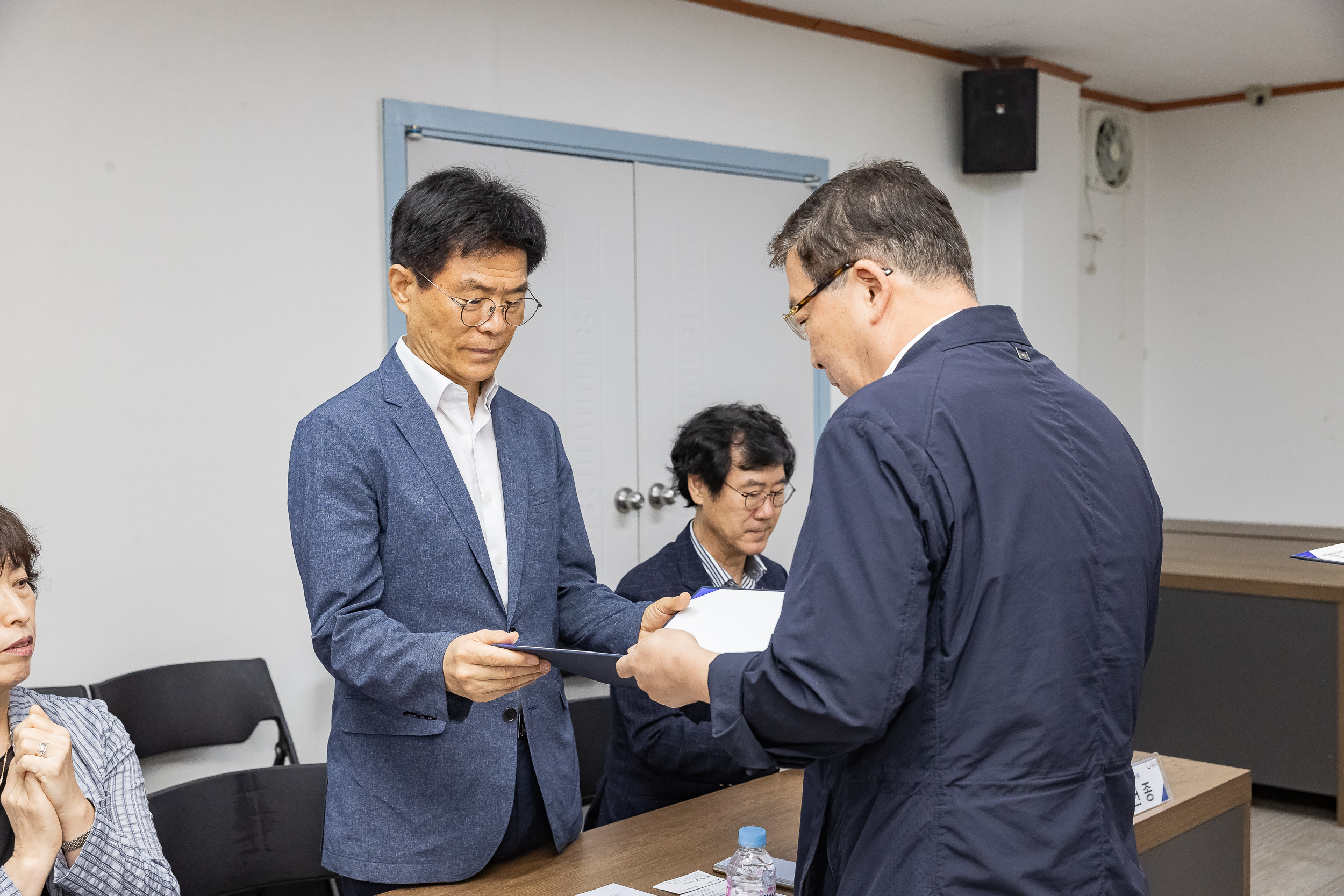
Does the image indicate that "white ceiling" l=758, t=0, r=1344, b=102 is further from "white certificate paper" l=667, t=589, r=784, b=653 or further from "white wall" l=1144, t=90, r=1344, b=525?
"white certificate paper" l=667, t=589, r=784, b=653

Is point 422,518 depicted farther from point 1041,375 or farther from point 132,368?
point 132,368

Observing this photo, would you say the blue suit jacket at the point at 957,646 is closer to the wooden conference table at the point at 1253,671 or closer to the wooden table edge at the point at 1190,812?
the wooden table edge at the point at 1190,812

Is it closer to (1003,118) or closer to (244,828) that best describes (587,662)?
(244,828)

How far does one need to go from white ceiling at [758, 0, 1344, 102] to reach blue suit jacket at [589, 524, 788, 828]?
117 inches

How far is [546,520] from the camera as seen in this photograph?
1893mm

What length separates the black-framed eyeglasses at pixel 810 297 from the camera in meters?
1.33

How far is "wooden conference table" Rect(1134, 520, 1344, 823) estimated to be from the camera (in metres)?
4.14

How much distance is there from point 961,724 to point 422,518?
860mm

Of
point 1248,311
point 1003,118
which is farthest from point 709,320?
point 1248,311

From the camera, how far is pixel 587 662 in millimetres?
1436

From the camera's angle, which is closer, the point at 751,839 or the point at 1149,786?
the point at 751,839

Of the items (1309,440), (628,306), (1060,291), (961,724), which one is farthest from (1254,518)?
(961,724)

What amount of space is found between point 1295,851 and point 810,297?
3.45m

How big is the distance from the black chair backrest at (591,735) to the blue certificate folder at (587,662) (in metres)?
1.31
